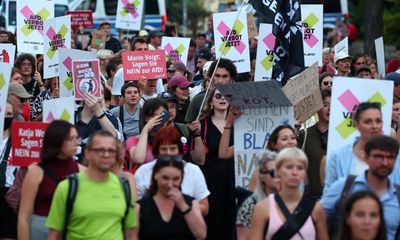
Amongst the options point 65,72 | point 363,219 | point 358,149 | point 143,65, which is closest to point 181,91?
point 65,72

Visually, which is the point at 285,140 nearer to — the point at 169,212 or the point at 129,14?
the point at 169,212

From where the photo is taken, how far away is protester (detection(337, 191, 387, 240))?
7.56 meters

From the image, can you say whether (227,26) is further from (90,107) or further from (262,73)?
(90,107)

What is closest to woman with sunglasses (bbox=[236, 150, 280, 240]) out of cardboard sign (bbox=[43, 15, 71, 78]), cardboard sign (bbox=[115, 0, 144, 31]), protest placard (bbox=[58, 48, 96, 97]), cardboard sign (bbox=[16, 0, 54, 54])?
protest placard (bbox=[58, 48, 96, 97])

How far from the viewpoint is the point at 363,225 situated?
7.56 metres

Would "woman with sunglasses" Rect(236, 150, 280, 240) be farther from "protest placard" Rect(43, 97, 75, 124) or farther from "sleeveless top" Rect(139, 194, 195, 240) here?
"protest placard" Rect(43, 97, 75, 124)

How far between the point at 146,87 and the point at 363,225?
733 cm

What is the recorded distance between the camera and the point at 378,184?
327 inches

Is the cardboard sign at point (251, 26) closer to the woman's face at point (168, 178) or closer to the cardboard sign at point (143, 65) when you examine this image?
the cardboard sign at point (143, 65)

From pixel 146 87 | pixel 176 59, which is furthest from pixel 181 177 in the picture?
pixel 176 59

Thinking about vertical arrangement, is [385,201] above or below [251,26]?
below

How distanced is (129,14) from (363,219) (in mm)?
17167

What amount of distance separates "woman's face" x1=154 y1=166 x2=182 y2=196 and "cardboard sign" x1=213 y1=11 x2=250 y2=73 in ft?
23.9

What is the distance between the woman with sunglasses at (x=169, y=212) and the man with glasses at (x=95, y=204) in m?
0.28
